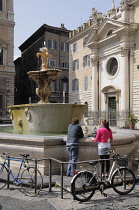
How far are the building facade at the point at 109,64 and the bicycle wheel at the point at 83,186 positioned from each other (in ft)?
80.1

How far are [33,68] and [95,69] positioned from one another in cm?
2115

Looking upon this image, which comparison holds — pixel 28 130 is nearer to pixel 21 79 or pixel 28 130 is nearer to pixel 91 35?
pixel 91 35

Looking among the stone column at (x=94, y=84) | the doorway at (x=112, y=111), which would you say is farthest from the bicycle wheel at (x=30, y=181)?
the stone column at (x=94, y=84)

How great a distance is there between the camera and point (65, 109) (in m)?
10.8

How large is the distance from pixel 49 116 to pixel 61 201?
5320 millimetres

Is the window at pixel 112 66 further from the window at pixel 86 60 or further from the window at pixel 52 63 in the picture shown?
the window at pixel 52 63

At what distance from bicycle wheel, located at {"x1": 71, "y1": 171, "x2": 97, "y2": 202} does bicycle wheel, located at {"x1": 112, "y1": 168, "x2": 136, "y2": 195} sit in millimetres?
719

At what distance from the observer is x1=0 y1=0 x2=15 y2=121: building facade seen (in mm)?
37969

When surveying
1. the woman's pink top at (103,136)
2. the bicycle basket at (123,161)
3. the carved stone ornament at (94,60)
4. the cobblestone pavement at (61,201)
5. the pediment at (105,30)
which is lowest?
the cobblestone pavement at (61,201)

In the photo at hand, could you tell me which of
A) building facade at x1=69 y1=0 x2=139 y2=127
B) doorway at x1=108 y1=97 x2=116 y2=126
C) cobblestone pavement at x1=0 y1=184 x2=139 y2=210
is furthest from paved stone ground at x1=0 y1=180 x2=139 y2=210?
doorway at x1=108 y1=97 x2=116 y2=126

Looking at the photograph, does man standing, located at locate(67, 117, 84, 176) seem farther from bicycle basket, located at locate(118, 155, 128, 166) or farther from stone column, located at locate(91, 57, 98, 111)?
stone column, located at locate(91, 57, 98, 111)

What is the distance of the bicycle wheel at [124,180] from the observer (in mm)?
6418

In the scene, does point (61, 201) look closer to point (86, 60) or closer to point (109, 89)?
point (109, 89)

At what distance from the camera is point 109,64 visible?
34.0 metres
